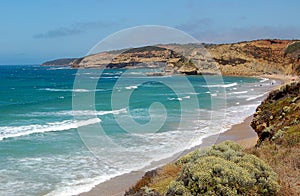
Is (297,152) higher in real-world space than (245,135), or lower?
higher

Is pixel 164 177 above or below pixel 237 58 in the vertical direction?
below

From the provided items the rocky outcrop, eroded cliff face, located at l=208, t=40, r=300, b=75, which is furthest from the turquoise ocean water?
eroded cliff face, located at l=208, t=40, r=300, b=75

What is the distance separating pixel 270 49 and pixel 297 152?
4676 inches

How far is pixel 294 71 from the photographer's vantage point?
284 feet

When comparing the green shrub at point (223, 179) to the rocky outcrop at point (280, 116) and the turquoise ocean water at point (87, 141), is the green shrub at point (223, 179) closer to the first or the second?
the rocky outcrop at point (280, 116)

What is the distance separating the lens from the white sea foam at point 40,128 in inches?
885

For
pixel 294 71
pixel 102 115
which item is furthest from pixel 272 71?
pixel 102 115

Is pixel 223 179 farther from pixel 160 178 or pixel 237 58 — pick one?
pixel 237 58

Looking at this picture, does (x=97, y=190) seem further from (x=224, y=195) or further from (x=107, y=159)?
(x=224, y=195)

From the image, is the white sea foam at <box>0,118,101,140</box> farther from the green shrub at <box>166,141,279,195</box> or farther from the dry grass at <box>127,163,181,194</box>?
the green shrub at <box>166,141,279,195</box>

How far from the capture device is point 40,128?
24.4m

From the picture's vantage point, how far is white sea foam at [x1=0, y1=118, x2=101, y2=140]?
2249cm

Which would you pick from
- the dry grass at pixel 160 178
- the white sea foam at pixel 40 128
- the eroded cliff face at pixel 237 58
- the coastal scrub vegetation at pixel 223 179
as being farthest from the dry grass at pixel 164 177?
the eroded cliff face at pixel 237 58

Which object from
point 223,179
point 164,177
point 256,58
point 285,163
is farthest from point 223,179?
point 256,58
